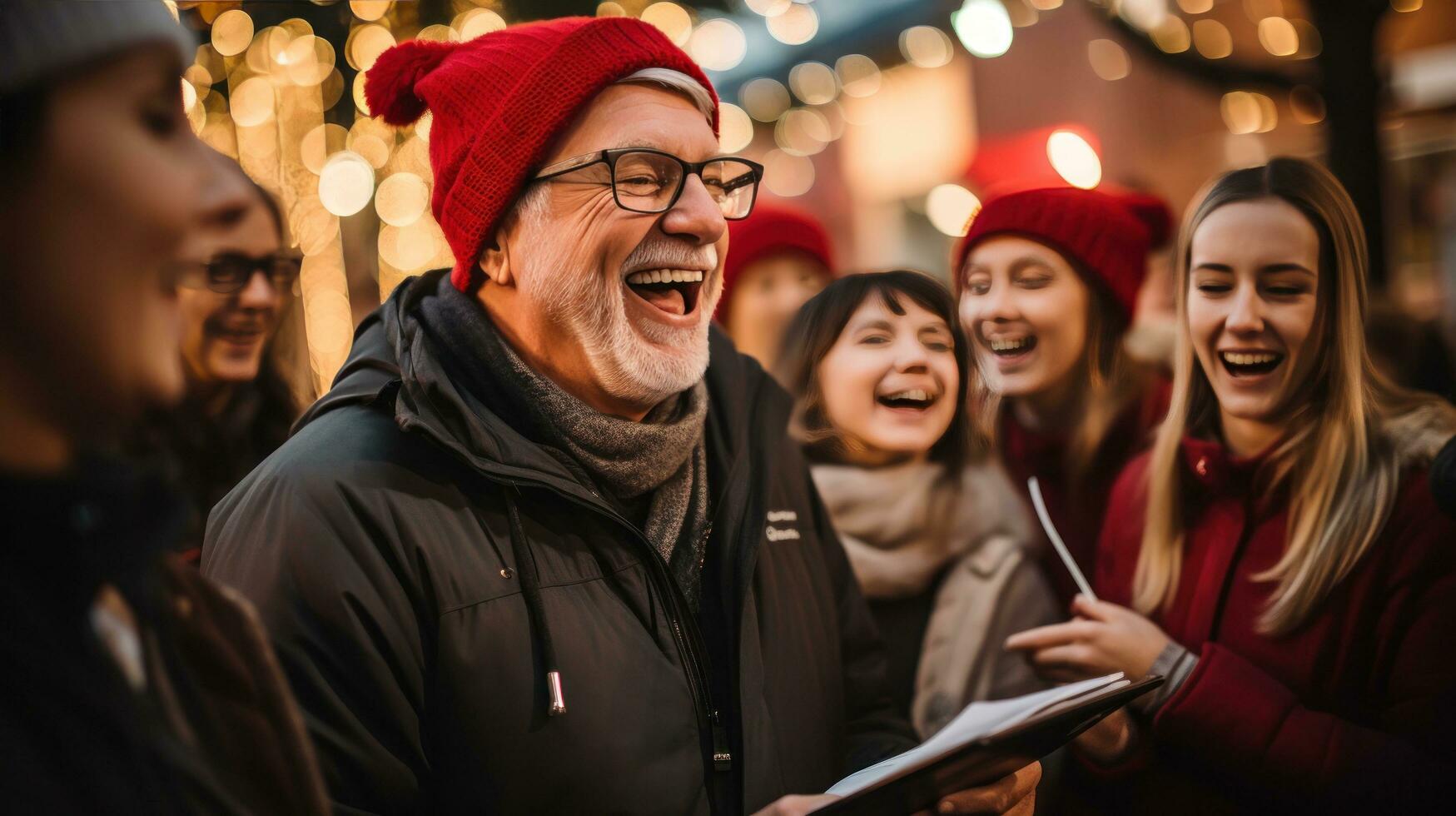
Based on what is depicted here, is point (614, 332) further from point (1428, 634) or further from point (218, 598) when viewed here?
point (1428, 634)

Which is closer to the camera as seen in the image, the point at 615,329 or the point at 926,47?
the point at 615,329

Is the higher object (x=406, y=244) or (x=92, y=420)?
(x=406, y=244)

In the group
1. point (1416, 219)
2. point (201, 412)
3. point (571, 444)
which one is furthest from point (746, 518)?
point (1416, 219)

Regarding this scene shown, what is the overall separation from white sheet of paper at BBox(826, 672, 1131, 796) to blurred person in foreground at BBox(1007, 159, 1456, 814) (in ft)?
1.59

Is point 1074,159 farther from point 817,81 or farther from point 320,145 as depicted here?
point 817,81

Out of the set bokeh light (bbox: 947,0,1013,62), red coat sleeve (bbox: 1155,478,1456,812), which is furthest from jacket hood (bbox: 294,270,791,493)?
bokeh light (bbox: 947,0,1013,62)

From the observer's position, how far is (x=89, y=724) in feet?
2.50

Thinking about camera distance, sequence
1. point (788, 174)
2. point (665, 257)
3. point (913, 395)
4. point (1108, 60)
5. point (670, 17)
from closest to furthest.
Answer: point (665, 257)
point (913, 395)
point (670, 17)
point (1108, 60)
point (788, 174)

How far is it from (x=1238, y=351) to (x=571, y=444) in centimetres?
128

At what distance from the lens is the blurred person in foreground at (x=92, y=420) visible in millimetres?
753

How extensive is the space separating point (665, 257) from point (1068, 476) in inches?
42.1

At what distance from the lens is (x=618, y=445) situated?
182cm

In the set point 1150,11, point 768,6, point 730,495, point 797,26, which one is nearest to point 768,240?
point 730,495

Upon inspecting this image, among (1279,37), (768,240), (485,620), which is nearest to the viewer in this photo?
(485,620)
